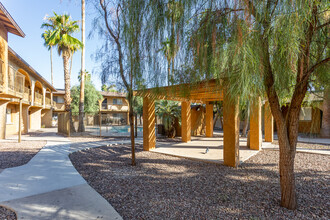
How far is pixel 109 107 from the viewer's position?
3209 cm

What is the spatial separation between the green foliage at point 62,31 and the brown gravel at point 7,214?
15.3 meters

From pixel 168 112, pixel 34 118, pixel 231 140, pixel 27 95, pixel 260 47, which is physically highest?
pixel 27 95

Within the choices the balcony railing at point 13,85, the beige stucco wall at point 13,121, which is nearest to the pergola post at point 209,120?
the balcony railing at point 13,85

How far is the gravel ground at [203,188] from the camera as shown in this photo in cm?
321

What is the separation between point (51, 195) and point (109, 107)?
29241 mm

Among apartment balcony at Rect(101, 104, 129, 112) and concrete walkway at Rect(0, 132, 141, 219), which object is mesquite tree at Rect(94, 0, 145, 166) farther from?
apartment balcony at Rect(101, 104, 129, 112)

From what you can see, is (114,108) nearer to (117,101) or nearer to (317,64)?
(117,101)

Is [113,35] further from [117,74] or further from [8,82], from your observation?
[8,82]

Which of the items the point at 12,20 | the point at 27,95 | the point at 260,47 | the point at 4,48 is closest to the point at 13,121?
the point at 27,95

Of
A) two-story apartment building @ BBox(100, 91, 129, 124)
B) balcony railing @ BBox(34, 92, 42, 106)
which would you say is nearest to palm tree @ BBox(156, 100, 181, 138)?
balcony railing @ BBox(34, 92, 42, 106)

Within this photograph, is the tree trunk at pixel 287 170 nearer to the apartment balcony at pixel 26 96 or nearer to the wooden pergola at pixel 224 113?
the wooden pergola at pixel 224 113

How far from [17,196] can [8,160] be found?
3954 mm

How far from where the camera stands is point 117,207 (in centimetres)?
337

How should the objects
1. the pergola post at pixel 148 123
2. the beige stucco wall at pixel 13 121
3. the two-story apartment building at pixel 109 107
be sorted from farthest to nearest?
1. the two-story apartment building at pixel 109 107
2. the beige stucco wall at pixel 13 121
3. the pergola post at pixel 148 123
